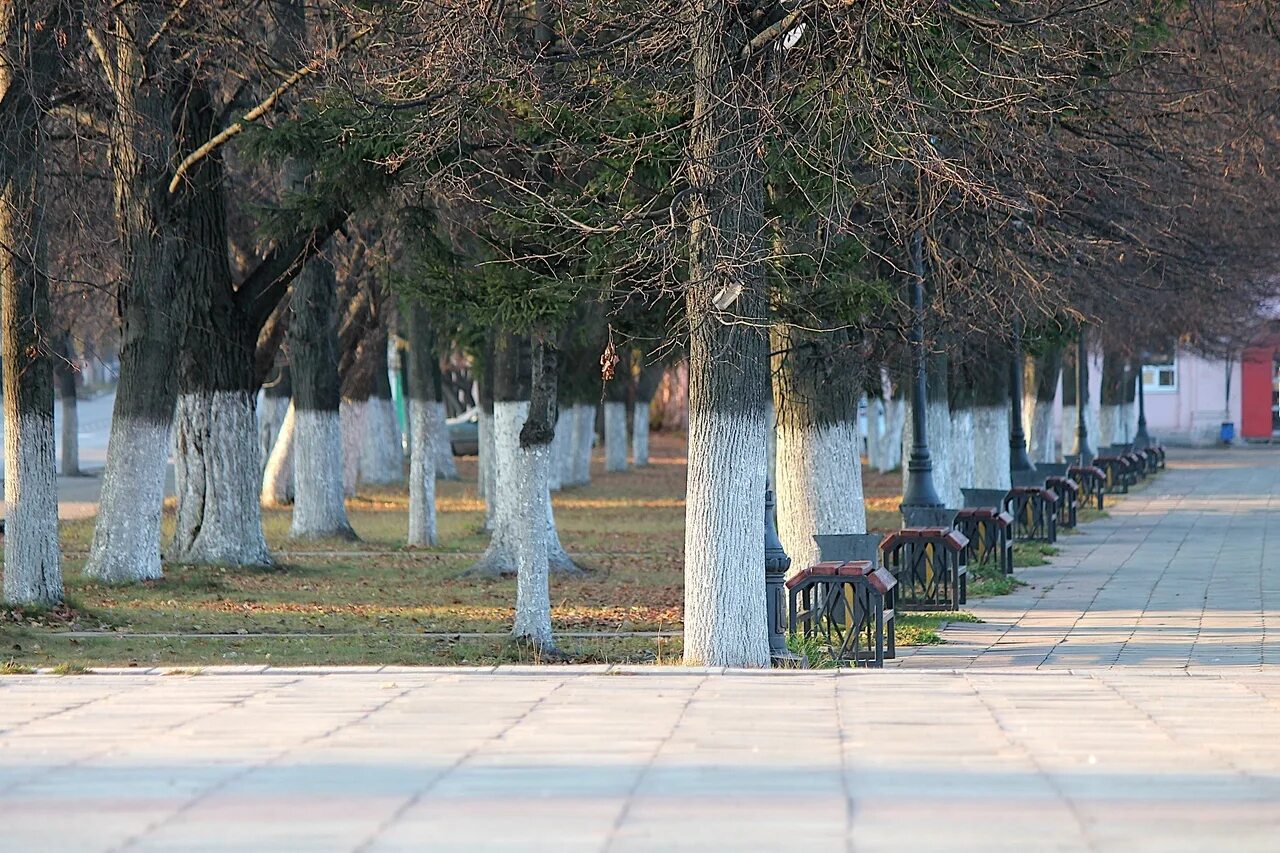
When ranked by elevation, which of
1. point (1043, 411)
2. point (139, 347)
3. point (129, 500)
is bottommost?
point (129, 500)

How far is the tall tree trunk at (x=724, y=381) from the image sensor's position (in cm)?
1115

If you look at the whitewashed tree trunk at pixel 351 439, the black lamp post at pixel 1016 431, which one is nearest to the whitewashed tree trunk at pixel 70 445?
the whitewashed tree trunk at pixel 351 439

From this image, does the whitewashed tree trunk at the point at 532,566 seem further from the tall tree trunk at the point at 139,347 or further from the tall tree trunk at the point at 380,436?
the tall tree trunk at the point at 380,436

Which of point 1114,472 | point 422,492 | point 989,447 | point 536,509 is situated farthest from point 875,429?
point 536,509

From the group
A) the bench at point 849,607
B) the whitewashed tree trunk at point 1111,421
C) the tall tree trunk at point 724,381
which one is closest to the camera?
the tall tree trunk at point 724,381

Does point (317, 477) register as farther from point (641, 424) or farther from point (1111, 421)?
point (1111, 421)

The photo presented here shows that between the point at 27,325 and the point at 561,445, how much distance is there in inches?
991

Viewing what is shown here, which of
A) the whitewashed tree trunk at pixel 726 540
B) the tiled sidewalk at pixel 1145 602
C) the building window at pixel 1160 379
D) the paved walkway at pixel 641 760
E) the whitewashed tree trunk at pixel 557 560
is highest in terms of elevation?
the building window at pixel 1160 379

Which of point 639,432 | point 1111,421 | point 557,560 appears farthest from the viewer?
point 639,432

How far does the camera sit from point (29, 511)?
595 inches

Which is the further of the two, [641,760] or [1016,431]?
[1016,431]

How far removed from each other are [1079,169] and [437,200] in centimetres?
587

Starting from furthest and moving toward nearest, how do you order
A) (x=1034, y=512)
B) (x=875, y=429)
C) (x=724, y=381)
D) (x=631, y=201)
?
1. (x=875, y=429)
2. (x=1034, y=512)
3. (x=631, y=201)
4. (x=724, y=381)

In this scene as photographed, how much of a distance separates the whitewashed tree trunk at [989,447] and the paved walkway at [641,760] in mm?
16985
